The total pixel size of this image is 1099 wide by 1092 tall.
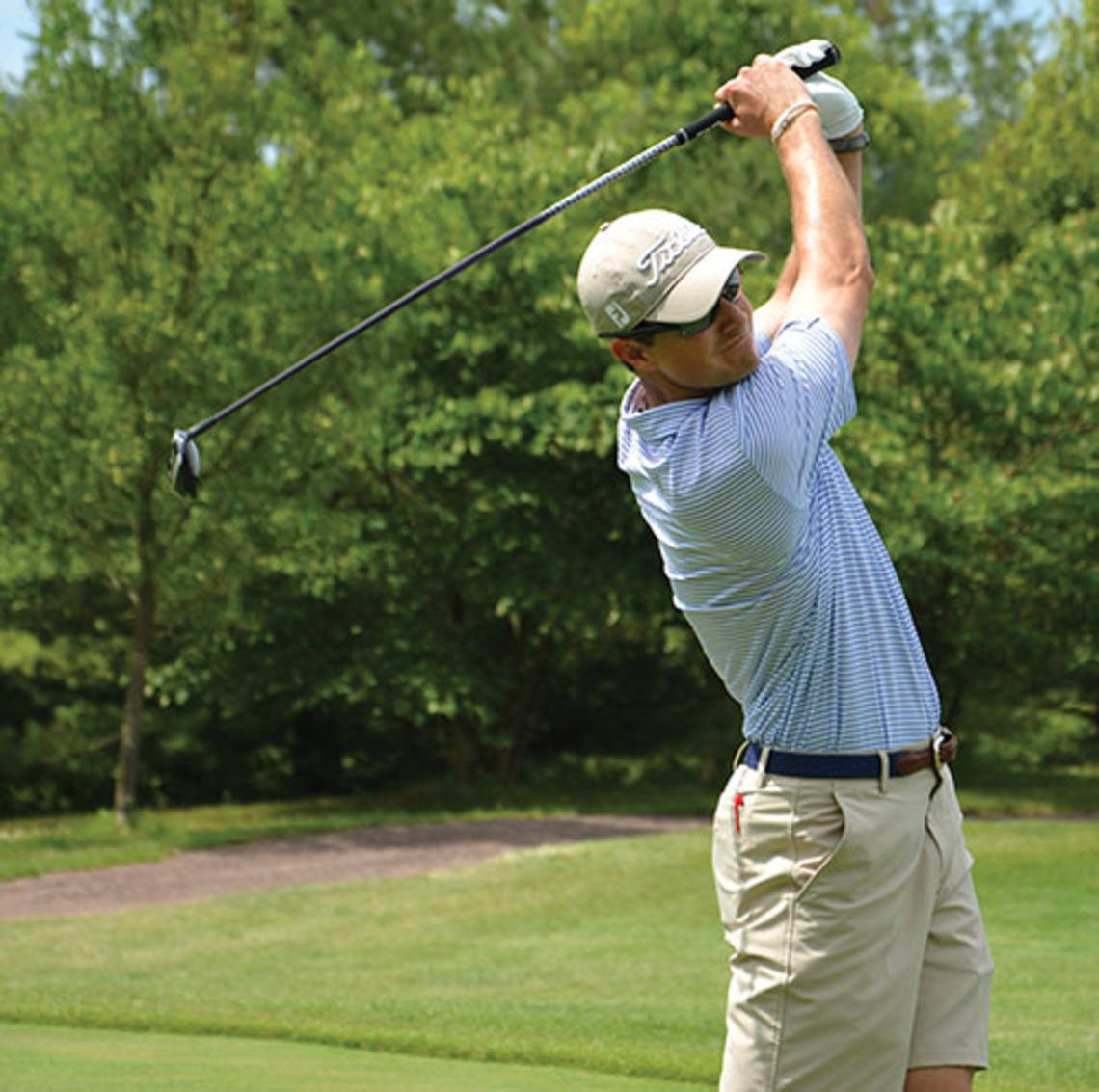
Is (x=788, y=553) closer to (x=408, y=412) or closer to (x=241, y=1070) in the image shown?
(x=241, y=1070)

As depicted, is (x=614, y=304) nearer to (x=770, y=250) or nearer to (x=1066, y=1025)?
(x=1066, y=1025)

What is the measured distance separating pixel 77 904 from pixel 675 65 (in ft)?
43.3

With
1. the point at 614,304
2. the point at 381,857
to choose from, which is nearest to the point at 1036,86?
the point at 381,857

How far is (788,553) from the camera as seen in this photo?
243 cm

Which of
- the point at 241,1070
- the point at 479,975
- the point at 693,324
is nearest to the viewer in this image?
the point at 693,324

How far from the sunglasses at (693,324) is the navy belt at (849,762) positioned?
0.66 m

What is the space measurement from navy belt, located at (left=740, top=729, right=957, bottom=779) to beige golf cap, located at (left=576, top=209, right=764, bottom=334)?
686 millimetres

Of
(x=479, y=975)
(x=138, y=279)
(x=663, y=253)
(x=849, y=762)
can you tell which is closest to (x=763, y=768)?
(x=849, y=762)

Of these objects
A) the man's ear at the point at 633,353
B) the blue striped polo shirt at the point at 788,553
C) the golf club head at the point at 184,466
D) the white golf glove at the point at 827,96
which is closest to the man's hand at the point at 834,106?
the white golf glove at the point at 827,96

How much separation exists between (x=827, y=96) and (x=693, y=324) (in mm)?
769

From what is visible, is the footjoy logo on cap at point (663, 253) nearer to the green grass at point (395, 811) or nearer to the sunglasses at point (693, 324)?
the sunglasses at point (693, 324)

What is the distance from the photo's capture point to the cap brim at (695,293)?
2396mm

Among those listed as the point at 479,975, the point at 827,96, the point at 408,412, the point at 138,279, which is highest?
the point at 138,279

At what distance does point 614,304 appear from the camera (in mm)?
2451
